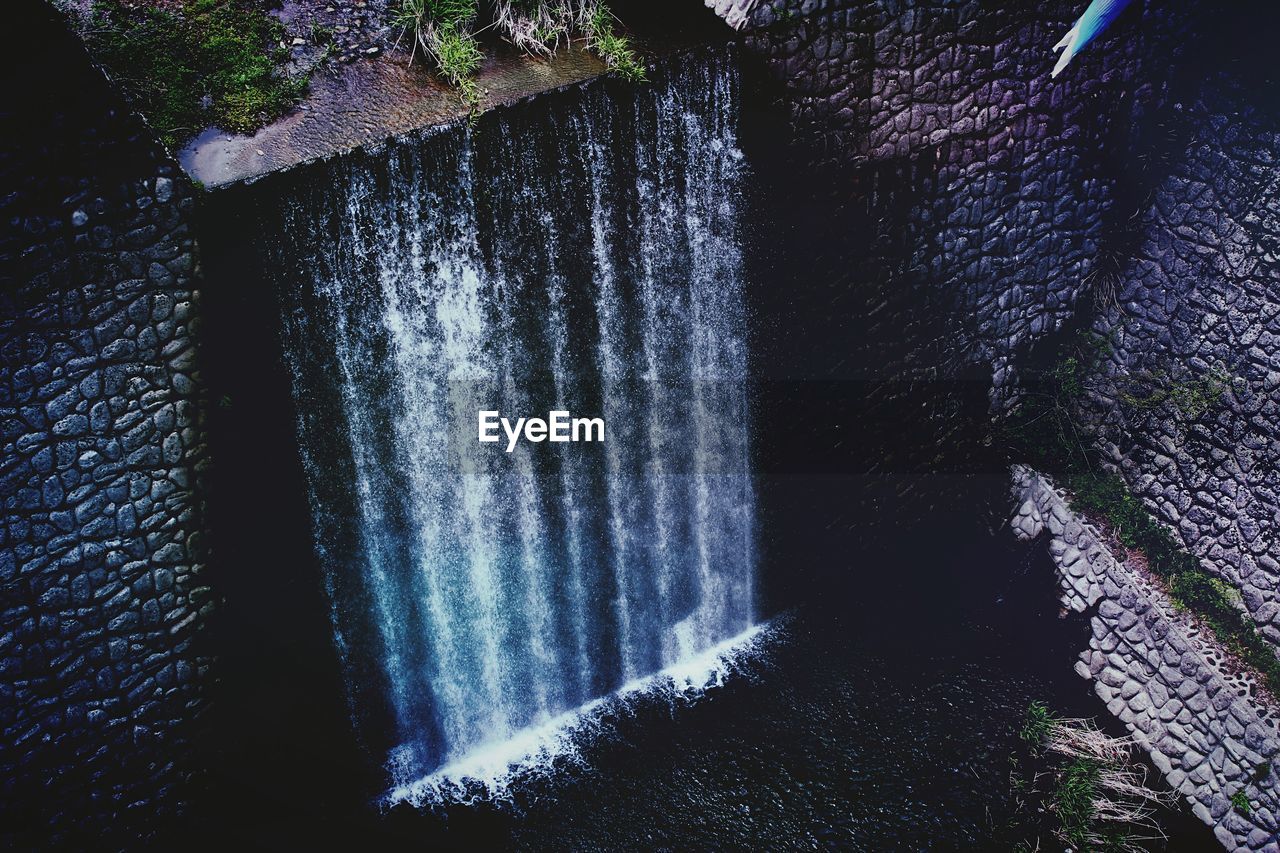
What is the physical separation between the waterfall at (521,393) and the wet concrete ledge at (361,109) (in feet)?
0.41

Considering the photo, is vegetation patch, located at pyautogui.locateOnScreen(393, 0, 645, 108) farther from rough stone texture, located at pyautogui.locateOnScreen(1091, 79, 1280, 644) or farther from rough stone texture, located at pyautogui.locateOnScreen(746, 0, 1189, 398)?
rough stone texture, located at pyautogui.locateOnScreen(1091, 79, 1280, 644)

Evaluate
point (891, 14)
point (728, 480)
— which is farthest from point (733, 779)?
point (891, 14)

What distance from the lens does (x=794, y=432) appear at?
20.4 ft

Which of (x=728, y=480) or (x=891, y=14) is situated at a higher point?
(x=891, y=14)

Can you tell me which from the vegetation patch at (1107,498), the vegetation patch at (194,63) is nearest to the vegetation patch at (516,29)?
the vegetation patch at (194,63)

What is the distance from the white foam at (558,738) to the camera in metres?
5.62

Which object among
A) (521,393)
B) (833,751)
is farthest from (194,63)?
(833,751)

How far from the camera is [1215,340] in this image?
6000 mm

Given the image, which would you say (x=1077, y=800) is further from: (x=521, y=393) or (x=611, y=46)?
(x=611, y=46)

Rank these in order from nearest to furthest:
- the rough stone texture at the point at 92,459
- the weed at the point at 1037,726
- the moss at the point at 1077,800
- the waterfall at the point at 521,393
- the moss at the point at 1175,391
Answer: the rough stone texture at the point at 92,459, the waterfall at the point at 521,393, the moss at the point at 1077,800, the weed at the point at 1037,726, the moss at the point at 1175,391

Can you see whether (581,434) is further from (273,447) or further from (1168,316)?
(1168,316)

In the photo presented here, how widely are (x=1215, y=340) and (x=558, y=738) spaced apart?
535 cm

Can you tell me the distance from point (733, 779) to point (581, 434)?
2410mm

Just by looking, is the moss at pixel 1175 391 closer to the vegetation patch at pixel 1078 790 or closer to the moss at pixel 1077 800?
the vegetation patch at pixel 1078 790
